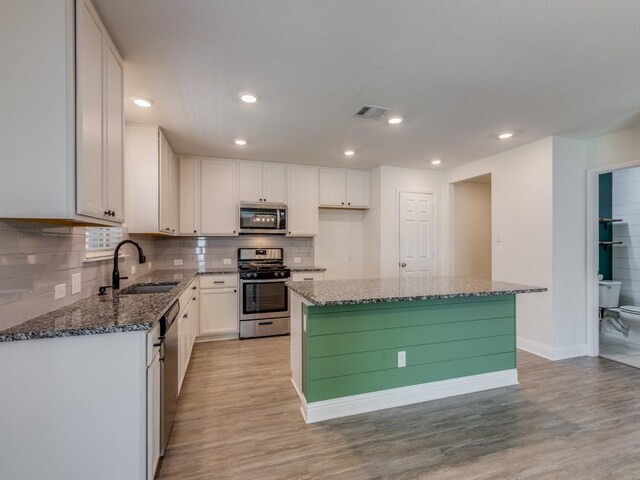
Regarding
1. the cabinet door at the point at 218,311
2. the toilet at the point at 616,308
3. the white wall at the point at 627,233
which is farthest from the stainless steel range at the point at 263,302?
the white wall at the point at 627,233

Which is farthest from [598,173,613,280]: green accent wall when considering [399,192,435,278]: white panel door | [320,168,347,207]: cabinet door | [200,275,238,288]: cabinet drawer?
[200,275,238,288]: cabinet drawer

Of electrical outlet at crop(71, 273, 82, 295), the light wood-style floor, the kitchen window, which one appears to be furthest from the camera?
the kitchen window

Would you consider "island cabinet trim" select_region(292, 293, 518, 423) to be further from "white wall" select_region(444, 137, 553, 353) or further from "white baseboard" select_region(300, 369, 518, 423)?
"white wall" select_region(444, 137, 553, 353)

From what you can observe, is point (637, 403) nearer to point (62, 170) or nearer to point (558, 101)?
point (558, 101)

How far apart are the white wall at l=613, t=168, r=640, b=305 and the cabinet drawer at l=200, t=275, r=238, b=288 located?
6.00 m

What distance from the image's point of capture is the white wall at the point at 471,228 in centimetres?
498

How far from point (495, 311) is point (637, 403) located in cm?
123

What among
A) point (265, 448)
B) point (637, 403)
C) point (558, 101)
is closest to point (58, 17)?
point (265, 448)

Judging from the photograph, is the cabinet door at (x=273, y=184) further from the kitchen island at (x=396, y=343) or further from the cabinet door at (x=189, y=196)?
the kitchen island at (x=396, y=343)

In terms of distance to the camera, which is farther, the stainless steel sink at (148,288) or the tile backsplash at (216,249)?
the tile backsplash at (216,249)

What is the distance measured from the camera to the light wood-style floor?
1739mm

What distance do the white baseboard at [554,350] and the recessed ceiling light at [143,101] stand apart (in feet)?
15.5

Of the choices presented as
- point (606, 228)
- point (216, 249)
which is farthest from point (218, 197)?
point (606, 228)

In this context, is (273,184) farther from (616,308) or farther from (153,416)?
(616,308)
